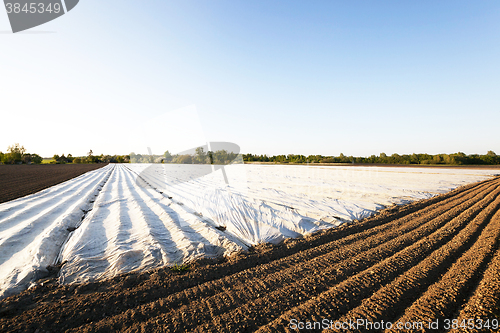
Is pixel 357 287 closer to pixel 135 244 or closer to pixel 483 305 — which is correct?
pixel 483 305

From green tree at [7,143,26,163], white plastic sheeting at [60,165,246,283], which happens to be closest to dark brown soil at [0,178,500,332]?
white plastic sheeting at [60,165,246,283]

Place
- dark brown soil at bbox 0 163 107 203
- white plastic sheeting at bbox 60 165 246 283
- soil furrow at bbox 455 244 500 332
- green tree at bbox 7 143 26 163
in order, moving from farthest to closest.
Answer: green tree at bbox 7 143 26 163 → dark brown soil at bbox 0 163 107 203 → white plastic sheeting at bbox 60 165 246 283 → soil furrow at bbox 455 244 500 332

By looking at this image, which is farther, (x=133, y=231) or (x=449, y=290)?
(x=133, y=231)

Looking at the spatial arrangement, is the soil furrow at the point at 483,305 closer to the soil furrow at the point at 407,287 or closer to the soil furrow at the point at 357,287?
the soil furrow at the point at 407,287

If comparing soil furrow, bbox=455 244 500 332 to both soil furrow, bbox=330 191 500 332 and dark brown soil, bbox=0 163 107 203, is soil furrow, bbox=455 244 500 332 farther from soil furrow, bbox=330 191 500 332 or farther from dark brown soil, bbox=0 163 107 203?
dark brown soil, bbox=0 163 107 203

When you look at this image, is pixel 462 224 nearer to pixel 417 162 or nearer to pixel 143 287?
pixel 143 287

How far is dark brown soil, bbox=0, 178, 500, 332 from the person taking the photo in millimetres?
2037

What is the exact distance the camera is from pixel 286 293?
2430 mm

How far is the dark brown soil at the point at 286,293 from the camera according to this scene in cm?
204

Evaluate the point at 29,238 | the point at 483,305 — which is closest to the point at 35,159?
the point at 29,238

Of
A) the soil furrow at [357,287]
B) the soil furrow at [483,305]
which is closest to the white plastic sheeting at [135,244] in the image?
the soil furrow at [357,287]

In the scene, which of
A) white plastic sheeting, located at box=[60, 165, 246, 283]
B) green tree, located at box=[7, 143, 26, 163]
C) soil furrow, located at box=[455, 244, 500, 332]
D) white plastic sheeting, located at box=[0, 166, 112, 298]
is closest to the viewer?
soil furrow, located at box=[455, 244, 500, 332]

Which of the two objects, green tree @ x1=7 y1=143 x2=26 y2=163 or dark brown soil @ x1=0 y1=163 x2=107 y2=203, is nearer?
dark brown soil @ x1=0 y1=163 x2=107 y2=203

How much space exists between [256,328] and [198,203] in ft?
17.5
